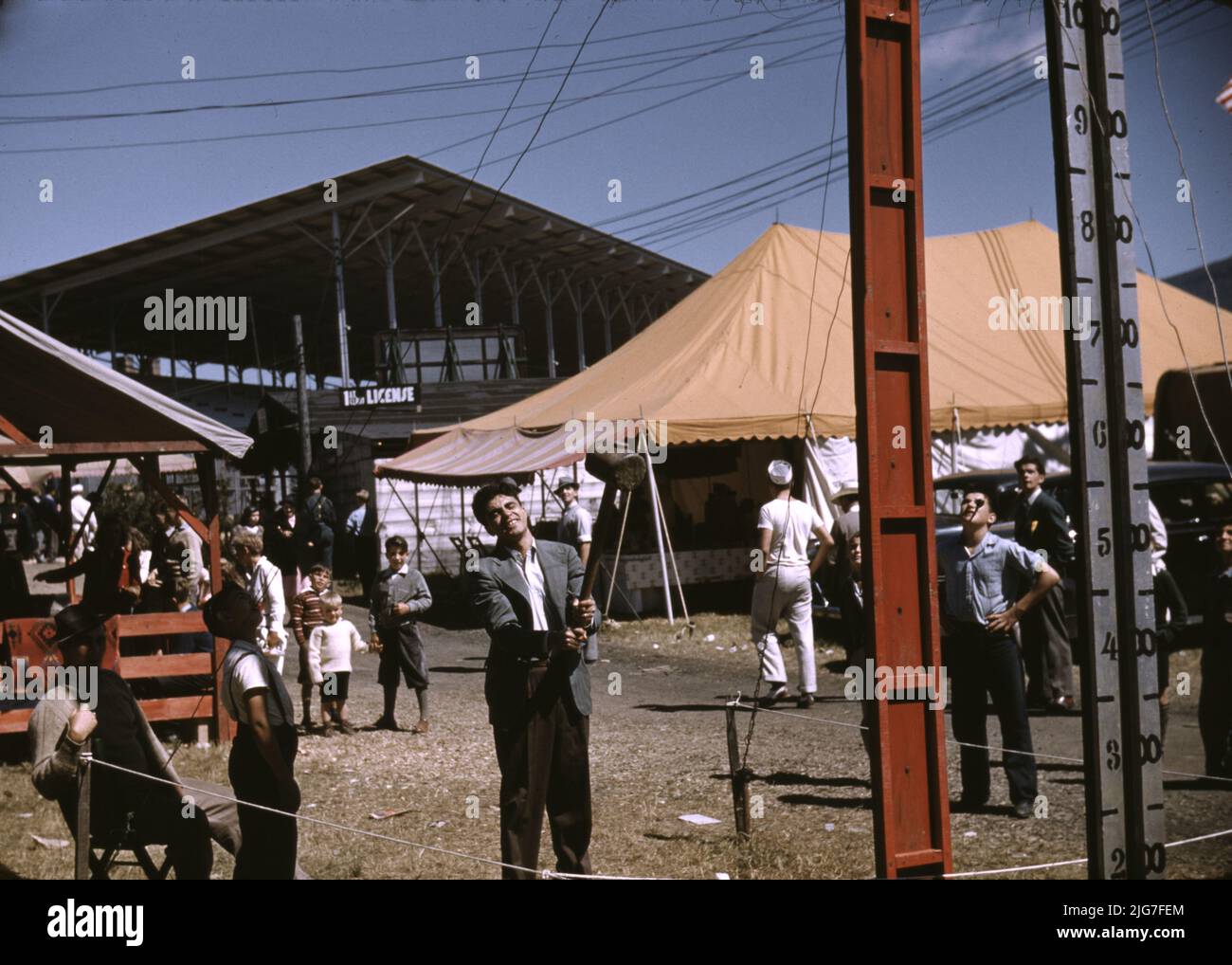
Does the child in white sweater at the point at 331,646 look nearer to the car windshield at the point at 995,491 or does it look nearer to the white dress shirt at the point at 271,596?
the white dress shirt at the point at 271,596

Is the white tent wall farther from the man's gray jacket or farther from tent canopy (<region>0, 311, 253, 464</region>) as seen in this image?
the man's gray jacket

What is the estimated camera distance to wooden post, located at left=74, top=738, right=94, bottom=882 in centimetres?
484

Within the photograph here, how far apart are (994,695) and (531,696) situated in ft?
10.4

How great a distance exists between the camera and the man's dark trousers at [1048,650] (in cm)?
947

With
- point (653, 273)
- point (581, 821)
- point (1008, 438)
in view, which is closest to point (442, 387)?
point (653, 273)

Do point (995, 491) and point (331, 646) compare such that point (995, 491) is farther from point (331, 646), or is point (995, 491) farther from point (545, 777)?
point (545, 777)

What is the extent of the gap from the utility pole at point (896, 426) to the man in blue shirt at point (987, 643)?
7.94 feet

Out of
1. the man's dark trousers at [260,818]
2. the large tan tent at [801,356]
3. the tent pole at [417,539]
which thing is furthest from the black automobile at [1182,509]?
the tent pole at [417,539]

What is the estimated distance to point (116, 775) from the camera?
209 inches

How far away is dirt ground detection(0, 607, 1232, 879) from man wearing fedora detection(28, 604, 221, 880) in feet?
4.07

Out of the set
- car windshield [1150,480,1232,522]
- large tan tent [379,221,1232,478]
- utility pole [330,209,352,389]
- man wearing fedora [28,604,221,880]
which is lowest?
man wearing fedora [28,604,221,880]

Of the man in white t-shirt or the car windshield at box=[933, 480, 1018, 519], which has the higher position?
the car windshield at box=[933, 480, 1018, 519]

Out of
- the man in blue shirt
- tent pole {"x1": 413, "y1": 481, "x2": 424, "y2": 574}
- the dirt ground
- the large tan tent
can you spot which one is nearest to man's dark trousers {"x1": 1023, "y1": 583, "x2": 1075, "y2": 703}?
the dirt ground
